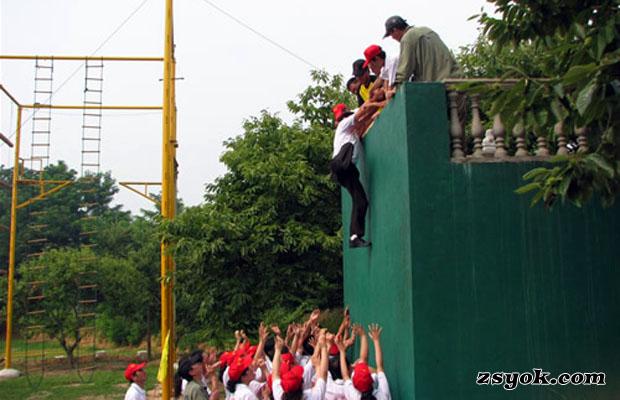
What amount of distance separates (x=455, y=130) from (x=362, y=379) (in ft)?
7.43

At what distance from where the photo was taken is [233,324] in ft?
43.1

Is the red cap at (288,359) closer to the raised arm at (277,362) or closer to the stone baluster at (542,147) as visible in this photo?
the raised arm at (277,362)

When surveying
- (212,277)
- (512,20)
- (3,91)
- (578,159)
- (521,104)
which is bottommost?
(212,277)

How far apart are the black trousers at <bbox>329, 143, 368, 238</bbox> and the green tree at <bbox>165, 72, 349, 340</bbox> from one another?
544cm

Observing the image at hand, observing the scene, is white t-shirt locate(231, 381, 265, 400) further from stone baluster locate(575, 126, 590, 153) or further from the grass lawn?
the grass lawn

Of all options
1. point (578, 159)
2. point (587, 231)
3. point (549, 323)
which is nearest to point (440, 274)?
point (549, 323)

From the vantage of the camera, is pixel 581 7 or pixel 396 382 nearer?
pixel 581 7

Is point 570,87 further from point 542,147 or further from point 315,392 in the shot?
point 315,392

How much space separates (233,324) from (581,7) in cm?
1006

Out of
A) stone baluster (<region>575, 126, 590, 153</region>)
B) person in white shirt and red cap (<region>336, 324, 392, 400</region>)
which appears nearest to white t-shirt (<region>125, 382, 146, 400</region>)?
person in white shirt and red cap (<region>336, 324, 392, 400</region>)

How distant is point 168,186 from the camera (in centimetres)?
1302

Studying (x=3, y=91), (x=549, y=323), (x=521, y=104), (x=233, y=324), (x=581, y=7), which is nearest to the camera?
(x=521, y=104)

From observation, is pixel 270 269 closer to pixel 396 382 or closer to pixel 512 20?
pixel 396 382

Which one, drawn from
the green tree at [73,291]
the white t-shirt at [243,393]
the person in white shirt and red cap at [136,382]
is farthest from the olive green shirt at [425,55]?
the green tree at [73,291]
